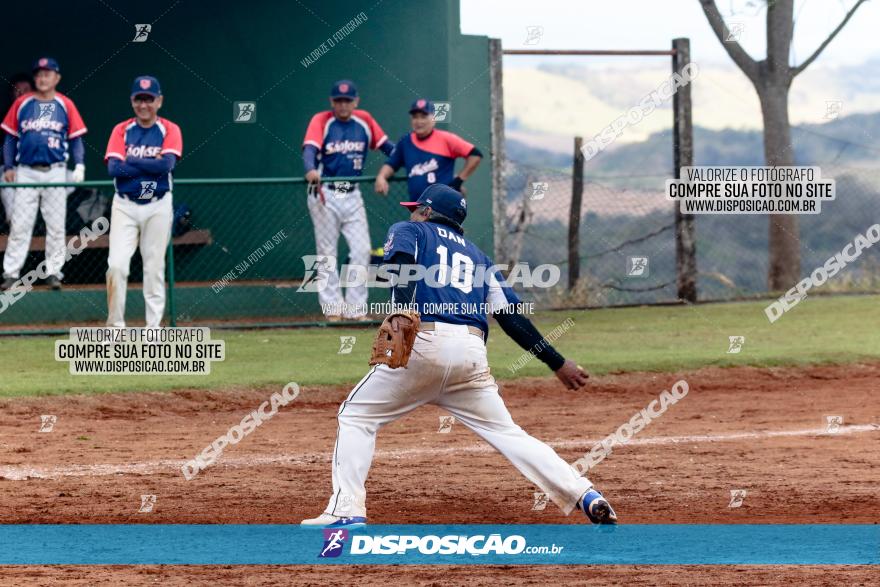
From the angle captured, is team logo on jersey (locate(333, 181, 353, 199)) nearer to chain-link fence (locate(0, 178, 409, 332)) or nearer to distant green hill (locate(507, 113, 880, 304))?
chain-link fence (locate(0, 178, 409, 332))

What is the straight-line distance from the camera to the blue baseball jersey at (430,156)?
14.3 metres

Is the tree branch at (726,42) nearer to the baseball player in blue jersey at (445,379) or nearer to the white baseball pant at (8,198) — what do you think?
the white baseball pant at (8,198)

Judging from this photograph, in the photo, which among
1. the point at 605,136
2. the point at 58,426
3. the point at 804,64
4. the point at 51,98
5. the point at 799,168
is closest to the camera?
the point at 58,426

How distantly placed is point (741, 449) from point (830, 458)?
2.20ft

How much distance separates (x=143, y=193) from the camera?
1327 cm

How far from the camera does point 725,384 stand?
499 inches

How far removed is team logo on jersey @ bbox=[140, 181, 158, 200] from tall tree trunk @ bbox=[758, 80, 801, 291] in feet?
33.1

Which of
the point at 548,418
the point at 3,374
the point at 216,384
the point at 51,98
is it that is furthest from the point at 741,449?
the point at 51,98

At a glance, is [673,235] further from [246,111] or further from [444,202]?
[444,202]

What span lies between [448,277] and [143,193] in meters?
6.89

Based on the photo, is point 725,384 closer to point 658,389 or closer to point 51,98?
point 658,389

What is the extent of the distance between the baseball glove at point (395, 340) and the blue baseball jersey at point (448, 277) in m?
0.15

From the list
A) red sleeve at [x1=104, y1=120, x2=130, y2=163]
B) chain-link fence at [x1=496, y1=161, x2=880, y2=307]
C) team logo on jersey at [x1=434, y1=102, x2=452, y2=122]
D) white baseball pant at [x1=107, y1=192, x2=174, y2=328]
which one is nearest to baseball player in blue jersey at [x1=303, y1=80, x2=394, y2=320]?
team logo on jersey at [x1=434, y1=102, x2=452, y2=122]

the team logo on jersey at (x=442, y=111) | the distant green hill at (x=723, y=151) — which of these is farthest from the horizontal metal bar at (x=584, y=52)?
the distant green hill at (x=723, y=151)
